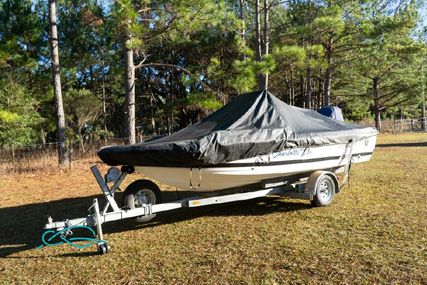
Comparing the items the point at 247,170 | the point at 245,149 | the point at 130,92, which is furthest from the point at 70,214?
the point at 130,92

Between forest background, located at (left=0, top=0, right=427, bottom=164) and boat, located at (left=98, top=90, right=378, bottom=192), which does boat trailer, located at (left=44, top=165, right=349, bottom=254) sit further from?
forest background, located at (left=0, top=0, right=427, bottom=164)

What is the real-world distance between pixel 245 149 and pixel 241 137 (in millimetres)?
172

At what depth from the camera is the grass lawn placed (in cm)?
377

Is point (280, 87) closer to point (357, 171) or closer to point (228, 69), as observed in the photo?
point (228, 69)

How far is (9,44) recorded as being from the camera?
45.9 feet

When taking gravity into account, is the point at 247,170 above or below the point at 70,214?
above

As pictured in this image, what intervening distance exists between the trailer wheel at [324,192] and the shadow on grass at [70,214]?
0.22 metres

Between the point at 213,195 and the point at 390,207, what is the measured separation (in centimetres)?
281

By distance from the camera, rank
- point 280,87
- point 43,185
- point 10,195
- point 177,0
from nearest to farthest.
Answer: point 10,195
point 43,185
point 177,0
point 280,87

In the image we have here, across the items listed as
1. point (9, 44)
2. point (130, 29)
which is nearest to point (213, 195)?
point (130, 29)

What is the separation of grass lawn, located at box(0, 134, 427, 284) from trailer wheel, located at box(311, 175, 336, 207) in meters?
0.15

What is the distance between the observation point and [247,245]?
460 cm

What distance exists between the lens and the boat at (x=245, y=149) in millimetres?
4949

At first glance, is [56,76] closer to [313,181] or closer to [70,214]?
[70,214]
